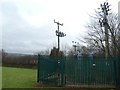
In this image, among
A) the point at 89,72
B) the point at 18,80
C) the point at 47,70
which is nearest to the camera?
the point at 89,72

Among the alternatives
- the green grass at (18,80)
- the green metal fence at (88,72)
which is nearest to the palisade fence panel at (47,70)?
the green metal fence at (88,72)

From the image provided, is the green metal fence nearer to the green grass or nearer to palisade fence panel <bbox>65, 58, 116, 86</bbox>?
palisade fence panel <bbox>65, 58, 116, 86</bbox>

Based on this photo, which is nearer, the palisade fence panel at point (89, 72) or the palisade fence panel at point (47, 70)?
the palisade fence panel at point (89, 72)

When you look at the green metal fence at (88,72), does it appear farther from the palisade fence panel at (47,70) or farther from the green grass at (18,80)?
the green grass at (18,80)

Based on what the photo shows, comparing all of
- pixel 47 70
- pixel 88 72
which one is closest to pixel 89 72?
pixel 88 72

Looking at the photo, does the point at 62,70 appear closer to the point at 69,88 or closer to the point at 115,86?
the point at 69,88

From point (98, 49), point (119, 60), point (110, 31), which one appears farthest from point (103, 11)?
point (119, 60)

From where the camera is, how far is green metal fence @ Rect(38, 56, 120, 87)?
17.3 metres

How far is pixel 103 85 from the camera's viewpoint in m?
17.4

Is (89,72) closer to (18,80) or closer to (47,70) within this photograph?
(47,70)

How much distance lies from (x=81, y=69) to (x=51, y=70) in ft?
8.81

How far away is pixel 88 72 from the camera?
17.5m

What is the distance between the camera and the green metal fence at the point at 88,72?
17344 mm

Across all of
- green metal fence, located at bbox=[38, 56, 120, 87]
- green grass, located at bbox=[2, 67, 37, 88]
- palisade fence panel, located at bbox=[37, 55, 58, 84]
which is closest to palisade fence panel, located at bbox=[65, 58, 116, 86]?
green metal fence, located at bbox=[38, 56, 120, 87]
